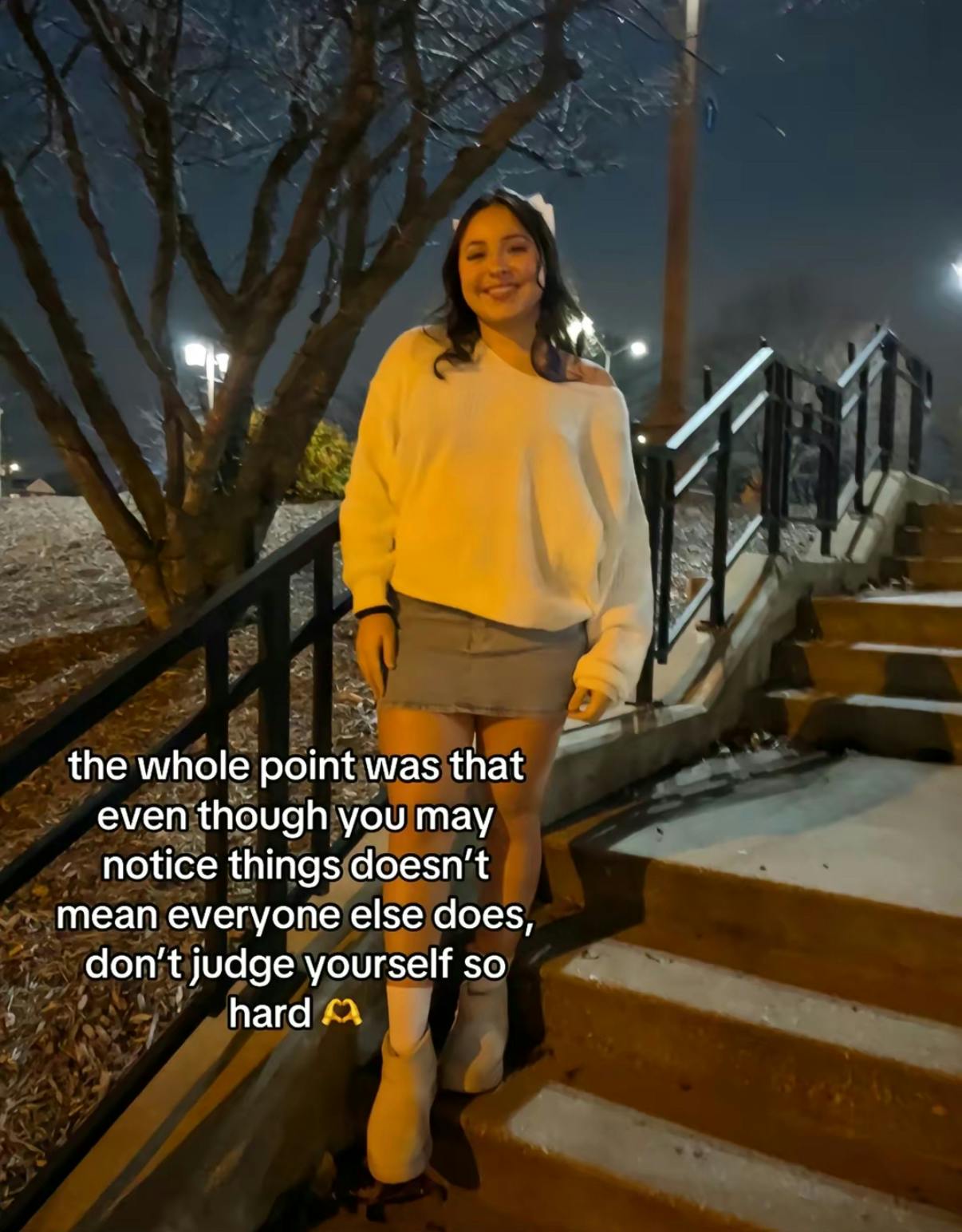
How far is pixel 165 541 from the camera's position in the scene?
4.32 m

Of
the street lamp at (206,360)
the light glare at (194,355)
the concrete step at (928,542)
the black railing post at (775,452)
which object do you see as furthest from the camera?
the light glare at (194,355)

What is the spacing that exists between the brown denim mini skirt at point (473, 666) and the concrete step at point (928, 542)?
3952 millimetres

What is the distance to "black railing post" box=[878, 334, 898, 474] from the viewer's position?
564 centimetres

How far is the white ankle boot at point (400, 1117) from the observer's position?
6.39 feet

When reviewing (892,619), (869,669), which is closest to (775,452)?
A: (892,619)

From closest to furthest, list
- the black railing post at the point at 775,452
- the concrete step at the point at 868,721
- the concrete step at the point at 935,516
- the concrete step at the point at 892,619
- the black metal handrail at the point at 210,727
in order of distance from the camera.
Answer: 1. the black metal handrail at the point at 210,727
2. the concrete step at the point at 868,721
3. the concrete step at the point at 892,619
4. the black railing post at the point at 775,452
5. the concrete step at the point at 935,516

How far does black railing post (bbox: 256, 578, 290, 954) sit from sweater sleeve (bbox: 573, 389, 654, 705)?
0.69 metres

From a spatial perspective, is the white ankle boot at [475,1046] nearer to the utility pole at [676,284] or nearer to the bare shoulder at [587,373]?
the bare shoulder at [587,373]

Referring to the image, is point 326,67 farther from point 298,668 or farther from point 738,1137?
point 738,1137

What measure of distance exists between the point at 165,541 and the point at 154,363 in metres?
0.97

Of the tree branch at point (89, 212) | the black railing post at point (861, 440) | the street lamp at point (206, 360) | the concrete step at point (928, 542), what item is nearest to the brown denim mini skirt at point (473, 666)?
the tree branch at point (89, 212)

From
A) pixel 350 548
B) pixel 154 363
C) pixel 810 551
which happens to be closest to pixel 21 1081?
pixel 350 548

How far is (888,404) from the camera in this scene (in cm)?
585

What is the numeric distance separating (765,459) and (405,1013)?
10.7 ft
